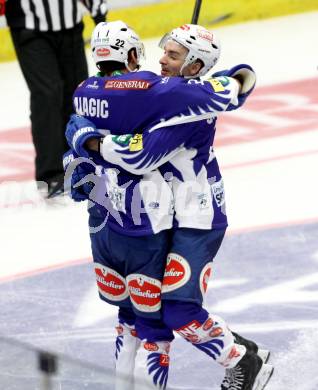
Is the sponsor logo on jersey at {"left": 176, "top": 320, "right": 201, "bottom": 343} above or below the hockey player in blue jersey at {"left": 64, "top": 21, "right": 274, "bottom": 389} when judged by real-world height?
below

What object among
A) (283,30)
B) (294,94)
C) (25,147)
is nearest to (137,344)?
(25,147)

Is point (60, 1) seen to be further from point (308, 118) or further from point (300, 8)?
point (300, 8)

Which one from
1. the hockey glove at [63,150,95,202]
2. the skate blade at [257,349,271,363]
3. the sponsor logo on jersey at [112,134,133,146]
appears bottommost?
the skate blade at [257,349,271,363]

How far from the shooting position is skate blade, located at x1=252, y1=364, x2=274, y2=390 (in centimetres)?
506

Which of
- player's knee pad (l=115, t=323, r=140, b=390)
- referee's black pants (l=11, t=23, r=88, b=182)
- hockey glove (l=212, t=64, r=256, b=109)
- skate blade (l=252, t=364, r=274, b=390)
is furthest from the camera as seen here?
referee's black pants (l=11, t=23, r=88, b=182)

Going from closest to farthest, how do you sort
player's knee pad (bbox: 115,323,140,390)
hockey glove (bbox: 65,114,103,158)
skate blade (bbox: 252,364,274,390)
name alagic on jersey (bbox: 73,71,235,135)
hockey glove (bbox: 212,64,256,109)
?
name alagic on jersey (bbox: 73,71,235,135), hockey glove (bbox: 65,114,103,158), hockey glove (bbox: 212,64,256,109), player's knee pad (bbox: 115,323,140,390), skate blade (bbox: 252,364,274,390)

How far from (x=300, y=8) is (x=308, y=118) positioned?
3287 millimetres

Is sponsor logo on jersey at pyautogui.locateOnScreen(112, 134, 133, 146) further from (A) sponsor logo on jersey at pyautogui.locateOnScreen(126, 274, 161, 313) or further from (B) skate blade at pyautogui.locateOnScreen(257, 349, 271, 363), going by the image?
(B) skate blade at pyautogui.locateOnScreen(257, 349, 271, 363)

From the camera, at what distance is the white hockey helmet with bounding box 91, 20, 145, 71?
4613mm

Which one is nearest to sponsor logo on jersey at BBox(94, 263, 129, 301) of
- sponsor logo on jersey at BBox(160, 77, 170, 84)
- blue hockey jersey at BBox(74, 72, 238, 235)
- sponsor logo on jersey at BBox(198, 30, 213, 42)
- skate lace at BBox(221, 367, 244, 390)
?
blue hockey jersey at BBox(74, 72, 238, 235)

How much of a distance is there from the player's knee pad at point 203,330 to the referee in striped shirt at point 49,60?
333 centimetres

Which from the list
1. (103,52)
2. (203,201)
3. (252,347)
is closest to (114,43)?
(103,52)

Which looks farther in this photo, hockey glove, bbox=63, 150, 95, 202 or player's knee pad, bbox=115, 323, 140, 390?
player's knee pad, bbox=115, 323, 140, 390

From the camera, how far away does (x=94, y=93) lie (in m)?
4.62
